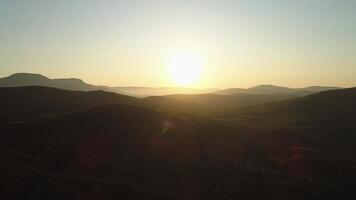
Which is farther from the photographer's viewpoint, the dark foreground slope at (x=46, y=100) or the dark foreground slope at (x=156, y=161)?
the dark foreground slope at (x=46, y=100)

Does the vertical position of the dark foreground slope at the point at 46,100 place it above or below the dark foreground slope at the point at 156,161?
above

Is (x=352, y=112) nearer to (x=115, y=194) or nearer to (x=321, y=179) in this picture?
(x=321, y=179)

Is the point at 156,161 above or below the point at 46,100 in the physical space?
below

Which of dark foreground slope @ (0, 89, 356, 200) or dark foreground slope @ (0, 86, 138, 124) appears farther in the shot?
dark foreground slope @ (0, 86, 138, 124)

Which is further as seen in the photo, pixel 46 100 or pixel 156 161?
pixel 46 100

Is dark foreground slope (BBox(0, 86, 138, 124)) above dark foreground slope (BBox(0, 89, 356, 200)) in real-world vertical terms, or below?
above

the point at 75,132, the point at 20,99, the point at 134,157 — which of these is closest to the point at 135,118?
the point at 75,132

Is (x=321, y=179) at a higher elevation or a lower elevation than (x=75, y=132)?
lower

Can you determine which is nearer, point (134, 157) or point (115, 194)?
point (115, 194)
